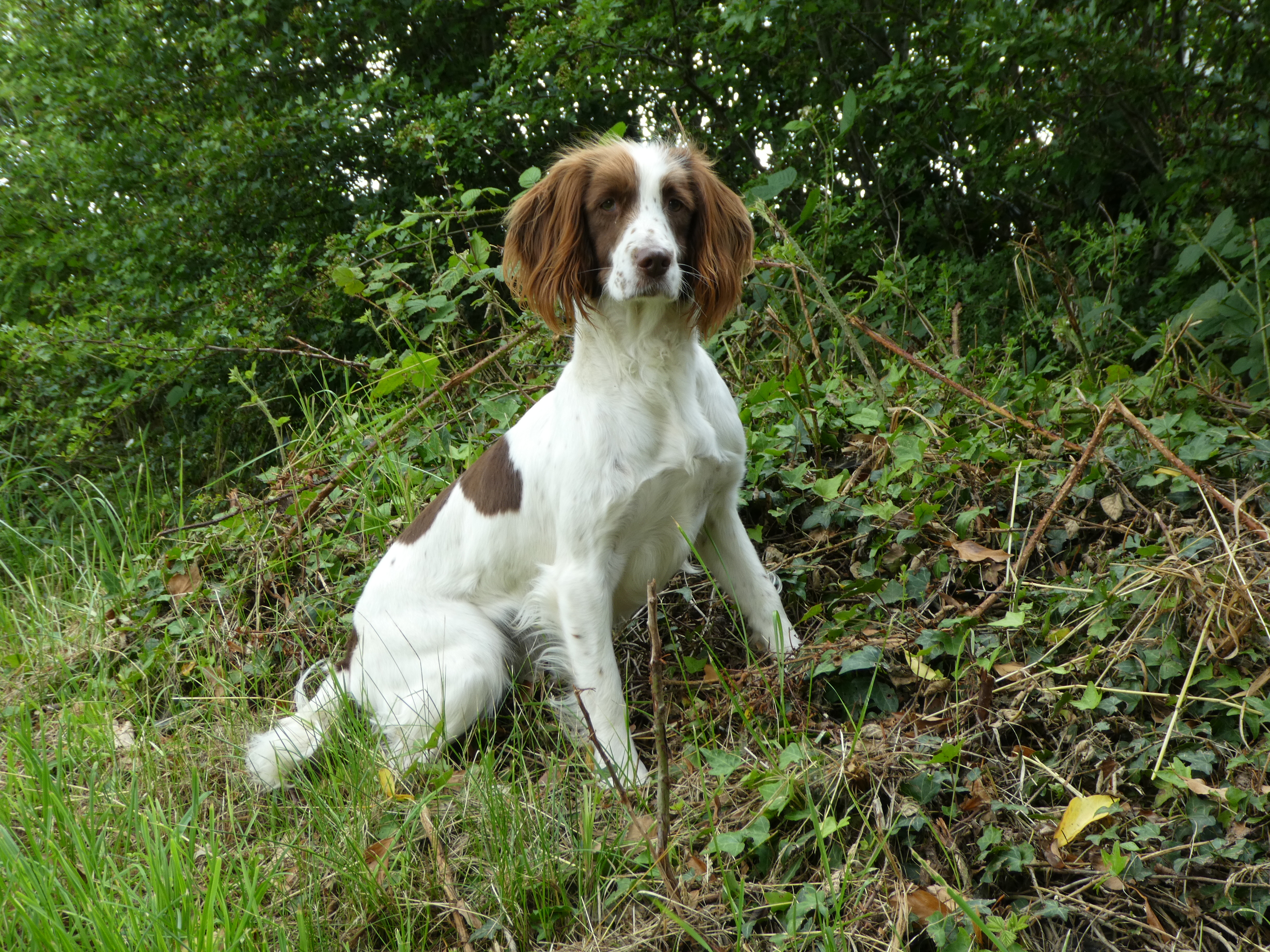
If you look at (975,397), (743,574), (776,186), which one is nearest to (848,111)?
(776,186)

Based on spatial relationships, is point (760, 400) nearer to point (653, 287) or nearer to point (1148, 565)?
point (653, 287)

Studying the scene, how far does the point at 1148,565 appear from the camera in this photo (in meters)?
2.55

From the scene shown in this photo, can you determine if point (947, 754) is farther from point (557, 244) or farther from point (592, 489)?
point (557, 244)

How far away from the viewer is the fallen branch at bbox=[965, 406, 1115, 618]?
2.55 m

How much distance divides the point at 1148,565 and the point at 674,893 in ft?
4.63

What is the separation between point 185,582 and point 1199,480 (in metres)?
3.47

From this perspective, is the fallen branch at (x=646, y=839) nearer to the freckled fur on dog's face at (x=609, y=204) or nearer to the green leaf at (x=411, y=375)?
the freckled fur on dog's face at (x=609, y=204)

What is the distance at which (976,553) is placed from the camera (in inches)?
112

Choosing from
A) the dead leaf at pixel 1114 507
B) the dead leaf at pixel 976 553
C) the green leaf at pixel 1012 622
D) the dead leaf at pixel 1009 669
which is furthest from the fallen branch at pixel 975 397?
the dead leaf at pixel 1009 669

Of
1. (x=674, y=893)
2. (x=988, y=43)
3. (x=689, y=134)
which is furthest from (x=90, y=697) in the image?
(x=689, y=134)

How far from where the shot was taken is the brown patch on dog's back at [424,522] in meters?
3.11

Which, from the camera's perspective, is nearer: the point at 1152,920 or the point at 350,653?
the point at 1152,920

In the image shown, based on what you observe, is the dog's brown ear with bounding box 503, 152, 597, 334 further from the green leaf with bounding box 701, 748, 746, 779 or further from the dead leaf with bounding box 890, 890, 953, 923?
the dead leaf with bounding box 890, 890, 953, 923

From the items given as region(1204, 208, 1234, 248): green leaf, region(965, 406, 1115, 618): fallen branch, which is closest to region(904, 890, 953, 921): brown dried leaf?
region(965, 406, 1115, 618): fallen branch
